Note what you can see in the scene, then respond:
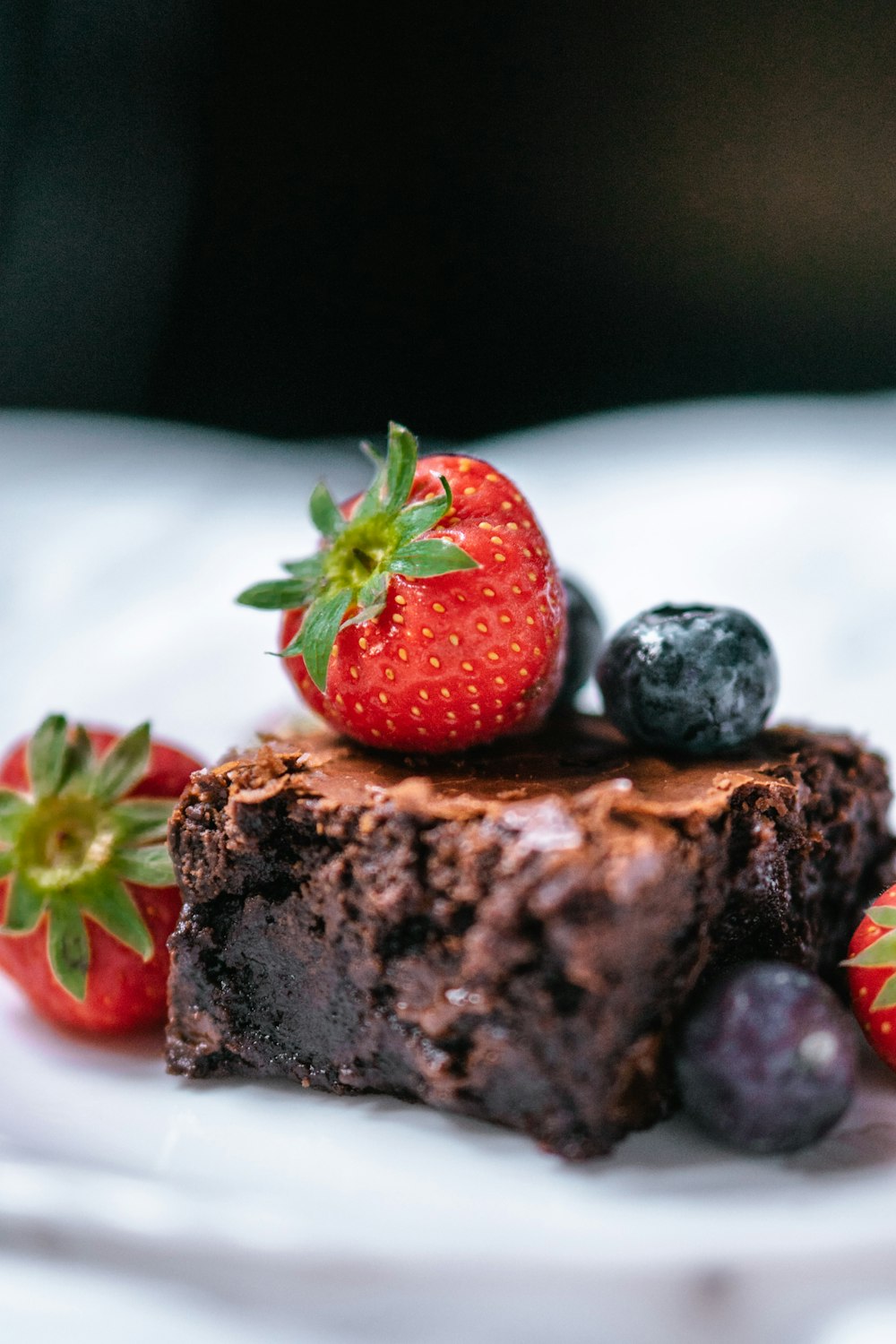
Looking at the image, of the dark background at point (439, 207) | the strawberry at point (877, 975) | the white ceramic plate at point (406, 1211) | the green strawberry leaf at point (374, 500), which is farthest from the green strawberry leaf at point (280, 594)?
the dark background at point (439, 207)

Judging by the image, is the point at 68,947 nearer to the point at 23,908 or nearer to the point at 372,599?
the point at 23,908

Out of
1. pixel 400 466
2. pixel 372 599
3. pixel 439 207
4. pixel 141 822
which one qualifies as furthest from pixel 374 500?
pixel 439 207

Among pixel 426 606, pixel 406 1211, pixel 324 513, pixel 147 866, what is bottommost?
pixel 406 1211

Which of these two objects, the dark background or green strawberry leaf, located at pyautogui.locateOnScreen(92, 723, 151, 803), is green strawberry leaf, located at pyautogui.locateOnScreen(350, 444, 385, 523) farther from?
the dark background

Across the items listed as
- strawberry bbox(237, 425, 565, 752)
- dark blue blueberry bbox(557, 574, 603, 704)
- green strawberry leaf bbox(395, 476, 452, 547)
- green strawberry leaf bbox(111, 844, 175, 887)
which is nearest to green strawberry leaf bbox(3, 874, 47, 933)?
green strawberry leaf bbox(111, 844, 175, 887)

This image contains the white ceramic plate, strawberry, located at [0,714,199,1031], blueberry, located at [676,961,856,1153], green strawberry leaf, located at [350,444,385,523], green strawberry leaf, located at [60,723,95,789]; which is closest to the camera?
the white ceramic plate

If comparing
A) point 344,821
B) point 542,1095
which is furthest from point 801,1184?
point 344,821

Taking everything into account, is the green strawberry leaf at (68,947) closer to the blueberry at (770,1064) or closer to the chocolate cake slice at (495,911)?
the chocolate cake slice at (495,911)
